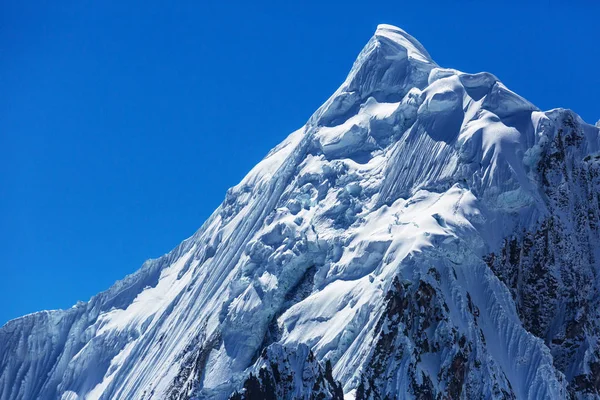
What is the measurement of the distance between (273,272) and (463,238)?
77.5 ft

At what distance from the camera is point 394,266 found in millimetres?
129375

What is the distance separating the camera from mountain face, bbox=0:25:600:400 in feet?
399

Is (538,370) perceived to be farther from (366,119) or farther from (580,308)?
(366,119)

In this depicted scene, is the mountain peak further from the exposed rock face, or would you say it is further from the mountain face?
the exposed rock face

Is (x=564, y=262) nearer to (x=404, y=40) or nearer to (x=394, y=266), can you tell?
(x=394, y=266)

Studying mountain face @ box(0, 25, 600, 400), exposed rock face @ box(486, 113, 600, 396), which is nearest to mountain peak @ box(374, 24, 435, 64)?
mountain face @ box(0, 25, 600, 400)

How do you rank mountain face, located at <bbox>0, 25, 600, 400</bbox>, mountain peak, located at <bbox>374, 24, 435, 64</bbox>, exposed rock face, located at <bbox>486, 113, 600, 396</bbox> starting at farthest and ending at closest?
mountain peak, located at <bbox>374, 24, 435, 64</bbox>
exposed rock face, located at <bbox>486, 113, 600, 396</bbox>
mountain face, located at <bbox>0, 25, 600, 400</bbox>

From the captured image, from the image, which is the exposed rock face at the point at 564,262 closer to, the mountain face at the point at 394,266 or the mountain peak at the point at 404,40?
the mountain face at the point at 394,266

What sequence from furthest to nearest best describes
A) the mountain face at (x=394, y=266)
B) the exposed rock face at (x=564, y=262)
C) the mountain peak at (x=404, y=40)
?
the mountain peak at (x=404, y=40) < the exposed rock face at (x=564, y=262) < the mountain face at (x=394, y=266)

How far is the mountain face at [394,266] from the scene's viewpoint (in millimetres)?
121750

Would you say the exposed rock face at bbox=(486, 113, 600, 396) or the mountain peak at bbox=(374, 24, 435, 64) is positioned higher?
the mountain peak at bbox=(374, 24, 435, 64)

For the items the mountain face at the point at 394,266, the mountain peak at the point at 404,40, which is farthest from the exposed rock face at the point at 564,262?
the mountain peak at the point at 404,40

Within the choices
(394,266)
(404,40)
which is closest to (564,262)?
(394,266)

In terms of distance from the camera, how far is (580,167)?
146375mm
